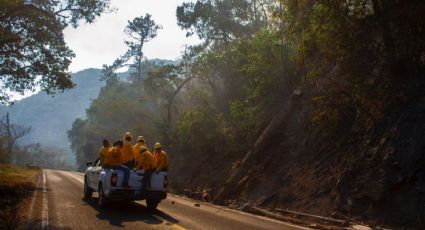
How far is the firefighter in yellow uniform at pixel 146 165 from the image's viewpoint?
12641 mm

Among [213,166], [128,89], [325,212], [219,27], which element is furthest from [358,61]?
[128,89]

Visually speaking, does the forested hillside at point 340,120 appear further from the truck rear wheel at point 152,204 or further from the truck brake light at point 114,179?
the truck brake light at point 114,179

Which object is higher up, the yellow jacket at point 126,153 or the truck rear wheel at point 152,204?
the yellow jacket at point 126,153

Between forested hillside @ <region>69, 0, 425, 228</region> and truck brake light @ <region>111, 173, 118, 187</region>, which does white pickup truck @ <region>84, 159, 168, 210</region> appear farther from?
forested hillside @ <region>69, 0, 425, 228</region>

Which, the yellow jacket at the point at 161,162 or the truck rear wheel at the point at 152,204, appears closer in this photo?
the truck rear wheel at the point at 152,204

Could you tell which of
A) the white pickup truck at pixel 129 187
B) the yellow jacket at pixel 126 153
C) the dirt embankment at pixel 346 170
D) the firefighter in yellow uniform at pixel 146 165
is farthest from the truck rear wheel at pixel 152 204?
the dirt embankment at pixel 346 170

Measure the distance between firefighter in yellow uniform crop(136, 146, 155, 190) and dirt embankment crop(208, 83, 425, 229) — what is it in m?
5.06

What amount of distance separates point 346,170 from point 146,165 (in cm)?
652

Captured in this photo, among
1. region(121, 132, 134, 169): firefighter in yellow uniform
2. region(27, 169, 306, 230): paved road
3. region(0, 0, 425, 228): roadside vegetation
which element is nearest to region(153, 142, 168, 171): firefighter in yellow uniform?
region(121, 132, 134, 169): firefighter in yellow uniform

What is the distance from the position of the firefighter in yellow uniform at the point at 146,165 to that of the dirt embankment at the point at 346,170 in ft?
16.6

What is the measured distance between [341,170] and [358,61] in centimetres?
372

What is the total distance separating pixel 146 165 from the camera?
1267cm

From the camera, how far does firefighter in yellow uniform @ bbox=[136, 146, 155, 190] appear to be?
12641mm

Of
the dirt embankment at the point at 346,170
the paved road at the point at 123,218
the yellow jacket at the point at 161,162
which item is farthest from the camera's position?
the yellow jacket at the point at 161,162
